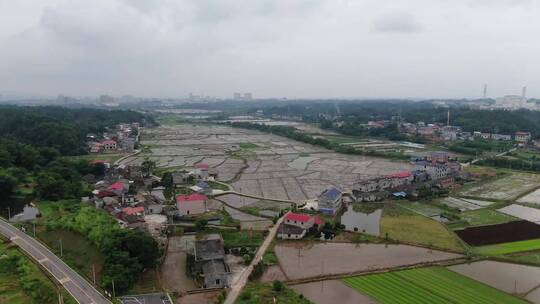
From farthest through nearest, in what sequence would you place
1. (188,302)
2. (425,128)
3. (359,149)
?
1. (425,128)
2. (359,149)
3. (188,302)

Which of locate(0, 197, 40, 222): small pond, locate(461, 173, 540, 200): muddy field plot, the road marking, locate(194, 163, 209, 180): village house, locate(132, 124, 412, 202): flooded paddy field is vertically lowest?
locate(0, 197, 40, 222): small pond

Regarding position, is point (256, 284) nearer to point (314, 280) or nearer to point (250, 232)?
point (314, 280)

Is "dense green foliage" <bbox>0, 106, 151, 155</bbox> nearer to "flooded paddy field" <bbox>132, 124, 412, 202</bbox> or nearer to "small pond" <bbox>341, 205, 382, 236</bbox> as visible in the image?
"flooded paddy field" <bbox>132, 124, 412, 202</bbox>

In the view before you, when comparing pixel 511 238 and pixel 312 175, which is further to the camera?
pixel 312 175

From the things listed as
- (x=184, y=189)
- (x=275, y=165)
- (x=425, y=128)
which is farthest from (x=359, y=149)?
(x=184, y=189)

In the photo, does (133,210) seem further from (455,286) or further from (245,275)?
(455,286)

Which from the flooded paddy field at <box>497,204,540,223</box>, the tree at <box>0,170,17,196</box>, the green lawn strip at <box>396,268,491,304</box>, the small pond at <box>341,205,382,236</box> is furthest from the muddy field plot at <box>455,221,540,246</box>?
the tree at <box>0,170,17,196</box>
